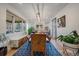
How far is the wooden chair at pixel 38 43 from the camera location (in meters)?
2.73

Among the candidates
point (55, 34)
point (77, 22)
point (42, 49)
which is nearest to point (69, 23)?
point (77, 22)

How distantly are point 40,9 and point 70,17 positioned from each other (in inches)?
27.4

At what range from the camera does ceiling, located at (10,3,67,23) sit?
104 inches

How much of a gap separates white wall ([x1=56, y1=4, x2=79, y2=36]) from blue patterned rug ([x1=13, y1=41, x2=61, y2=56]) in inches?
13.8

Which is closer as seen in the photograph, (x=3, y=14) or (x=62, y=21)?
(x=3, y=14)

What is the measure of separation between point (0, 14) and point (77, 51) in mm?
1851

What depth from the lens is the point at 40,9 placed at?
107 inches

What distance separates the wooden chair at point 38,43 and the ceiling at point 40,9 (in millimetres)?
369

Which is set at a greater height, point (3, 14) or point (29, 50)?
point (3, 14)

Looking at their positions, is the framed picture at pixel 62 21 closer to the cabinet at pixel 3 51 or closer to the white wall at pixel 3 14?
the white wall at pixel 3 14

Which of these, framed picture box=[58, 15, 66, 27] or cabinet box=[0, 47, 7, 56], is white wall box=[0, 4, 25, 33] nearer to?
cabinet box=[0, 47, 7, 56]

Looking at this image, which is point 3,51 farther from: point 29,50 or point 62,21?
point 62,21

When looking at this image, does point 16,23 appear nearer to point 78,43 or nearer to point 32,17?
point 32,17

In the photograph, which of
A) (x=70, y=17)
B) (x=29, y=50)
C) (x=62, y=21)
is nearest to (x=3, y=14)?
(x=29, y=50)
